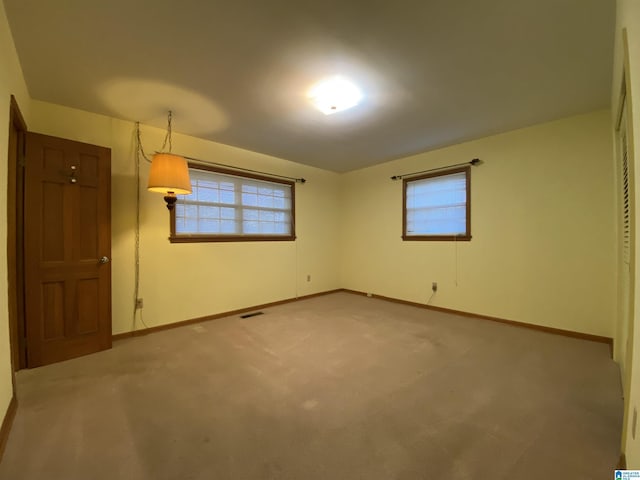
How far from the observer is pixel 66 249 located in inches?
105

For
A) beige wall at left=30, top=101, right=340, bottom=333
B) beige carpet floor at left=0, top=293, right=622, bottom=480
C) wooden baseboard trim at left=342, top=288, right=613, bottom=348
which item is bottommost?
beige carpet floor at left=0, top=293, right=622, bottom=480

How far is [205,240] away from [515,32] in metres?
3.82

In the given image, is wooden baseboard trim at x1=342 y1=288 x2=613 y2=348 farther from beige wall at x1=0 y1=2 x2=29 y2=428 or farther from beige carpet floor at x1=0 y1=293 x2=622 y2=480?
beige wall at x1=0 y1=2 x2=29 y2=428

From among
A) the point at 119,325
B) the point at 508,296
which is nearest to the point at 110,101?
the point at 119,325

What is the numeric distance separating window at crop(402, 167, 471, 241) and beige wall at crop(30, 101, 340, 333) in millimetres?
1761

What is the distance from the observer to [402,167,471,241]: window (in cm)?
A: 410

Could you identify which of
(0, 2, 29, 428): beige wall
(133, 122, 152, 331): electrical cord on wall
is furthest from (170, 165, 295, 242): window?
(0, 2, 29, 428): beige wall

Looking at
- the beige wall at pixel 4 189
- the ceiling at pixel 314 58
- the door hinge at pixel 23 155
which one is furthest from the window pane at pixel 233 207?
the beige wall at pixel 4 189

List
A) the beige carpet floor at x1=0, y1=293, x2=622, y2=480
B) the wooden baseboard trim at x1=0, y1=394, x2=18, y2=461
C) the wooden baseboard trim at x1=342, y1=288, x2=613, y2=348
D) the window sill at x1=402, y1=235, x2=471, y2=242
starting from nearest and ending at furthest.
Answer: the beige carpet floor at x1=0, y1=293, x2=622, y2=480 < the wooden baseboard trim at x1=0, y1=394, x2=18, y2=461 < the wooden baseboard trim at x1=342, y1=288, x2=613, y2=348 < the window sill at x1=402, y1=235, x2=471, y2=242

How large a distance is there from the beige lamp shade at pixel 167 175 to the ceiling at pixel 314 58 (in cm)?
58

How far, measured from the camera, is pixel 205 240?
391cm

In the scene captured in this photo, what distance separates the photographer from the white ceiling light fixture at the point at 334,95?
2426mm

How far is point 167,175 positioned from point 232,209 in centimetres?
148

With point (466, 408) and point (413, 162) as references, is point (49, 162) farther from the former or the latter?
point (413, 162)
